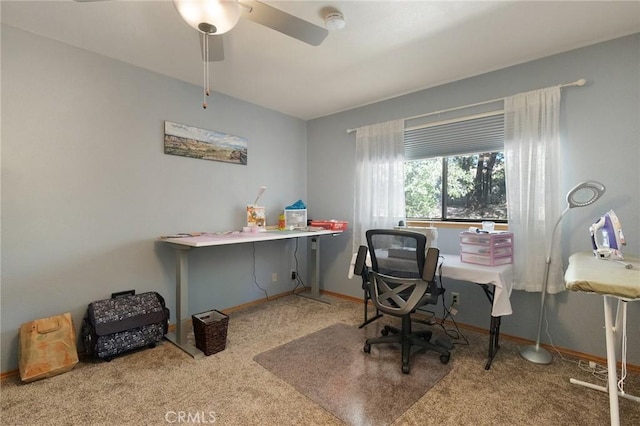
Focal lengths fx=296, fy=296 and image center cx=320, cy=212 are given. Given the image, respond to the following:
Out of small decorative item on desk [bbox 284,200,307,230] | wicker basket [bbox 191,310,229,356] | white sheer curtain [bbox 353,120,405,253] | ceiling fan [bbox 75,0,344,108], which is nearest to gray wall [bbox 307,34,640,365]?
white sheer curtain [bbox 353,120,405,253]

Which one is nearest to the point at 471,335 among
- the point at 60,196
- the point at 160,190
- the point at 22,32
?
the point at 160,190

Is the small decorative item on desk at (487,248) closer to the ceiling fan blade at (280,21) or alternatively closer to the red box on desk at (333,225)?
the red box on desk at (333,225)

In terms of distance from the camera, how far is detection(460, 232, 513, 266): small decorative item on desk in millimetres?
2305

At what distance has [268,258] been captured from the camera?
3.67 meters

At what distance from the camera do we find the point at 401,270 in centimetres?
220

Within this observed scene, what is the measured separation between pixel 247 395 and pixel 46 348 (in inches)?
55.1

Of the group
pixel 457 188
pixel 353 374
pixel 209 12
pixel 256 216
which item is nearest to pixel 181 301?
pixel 256 216

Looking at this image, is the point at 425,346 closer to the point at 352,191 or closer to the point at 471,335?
the point at 471,335

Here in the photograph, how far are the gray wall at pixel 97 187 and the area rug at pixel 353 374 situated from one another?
4.18ft

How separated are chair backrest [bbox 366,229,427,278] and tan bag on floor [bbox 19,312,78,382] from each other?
2.21 metres

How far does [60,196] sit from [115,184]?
0.36 m

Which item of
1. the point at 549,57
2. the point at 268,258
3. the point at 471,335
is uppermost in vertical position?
the point at 549,57

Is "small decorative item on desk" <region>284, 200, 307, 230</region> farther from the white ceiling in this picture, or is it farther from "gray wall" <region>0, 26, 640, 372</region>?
the white ceiling

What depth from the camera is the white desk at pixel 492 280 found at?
2.05 metres
